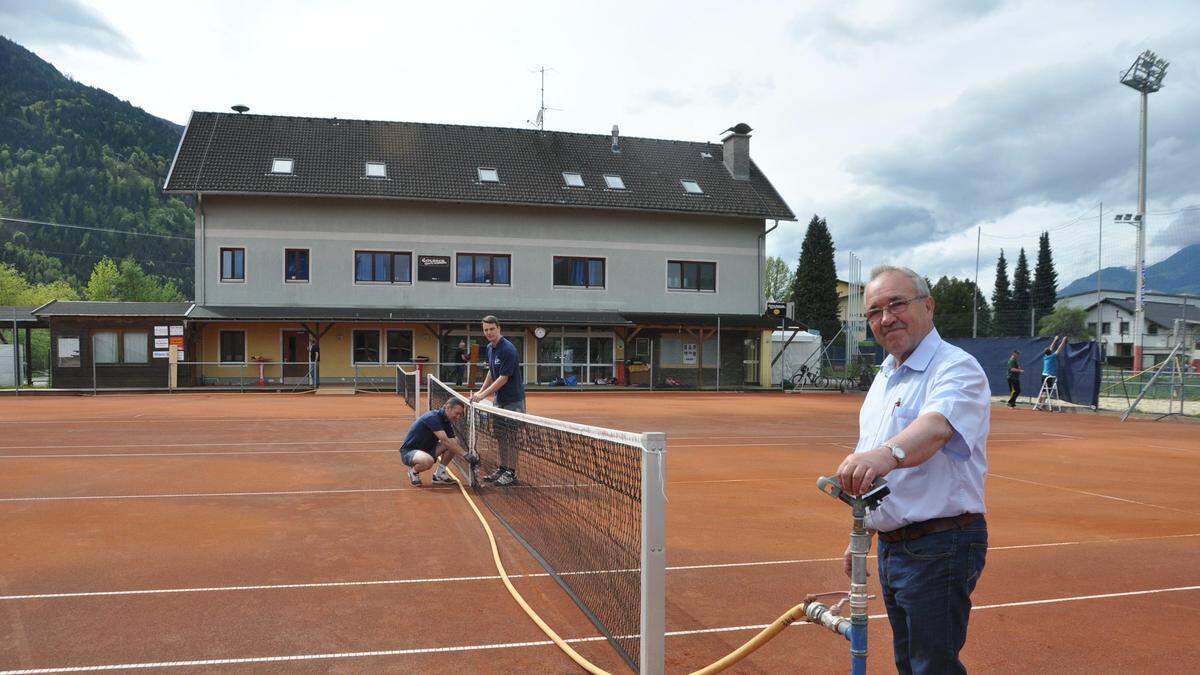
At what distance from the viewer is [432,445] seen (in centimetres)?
982

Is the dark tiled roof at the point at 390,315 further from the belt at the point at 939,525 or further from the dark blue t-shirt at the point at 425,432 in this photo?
the belt at the point at 939,525

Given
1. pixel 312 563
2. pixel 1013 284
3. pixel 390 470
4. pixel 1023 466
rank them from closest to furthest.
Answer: pixel 312 563 < pixel 390 470 < pixel 1023 466 < pixel 1013 284

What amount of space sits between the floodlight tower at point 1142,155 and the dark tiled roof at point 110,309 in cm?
3408

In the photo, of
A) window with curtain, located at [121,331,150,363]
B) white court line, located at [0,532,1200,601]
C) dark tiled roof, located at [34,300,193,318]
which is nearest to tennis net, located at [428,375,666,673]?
white court line, located at [0,532,1200,601]

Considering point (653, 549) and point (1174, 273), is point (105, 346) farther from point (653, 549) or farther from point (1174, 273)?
point (1174, 273)

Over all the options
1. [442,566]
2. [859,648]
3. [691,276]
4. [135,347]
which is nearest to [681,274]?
[691,276]

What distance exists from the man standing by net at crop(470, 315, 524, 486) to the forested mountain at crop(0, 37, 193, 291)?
10765 centimetres

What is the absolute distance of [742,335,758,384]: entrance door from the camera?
119ft

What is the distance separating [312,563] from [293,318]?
988 inches

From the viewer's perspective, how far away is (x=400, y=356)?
3259 cm

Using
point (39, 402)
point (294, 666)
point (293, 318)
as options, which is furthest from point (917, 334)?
point (293, 318)

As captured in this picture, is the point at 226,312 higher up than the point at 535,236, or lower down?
lower down

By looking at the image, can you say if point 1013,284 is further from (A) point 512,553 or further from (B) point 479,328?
(A) point 512,553

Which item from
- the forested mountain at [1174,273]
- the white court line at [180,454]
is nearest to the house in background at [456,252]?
the forested mountain at [1174,273]
